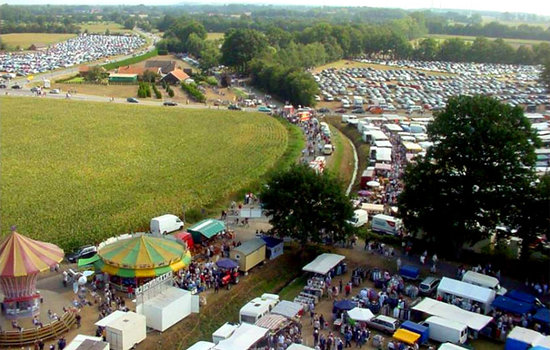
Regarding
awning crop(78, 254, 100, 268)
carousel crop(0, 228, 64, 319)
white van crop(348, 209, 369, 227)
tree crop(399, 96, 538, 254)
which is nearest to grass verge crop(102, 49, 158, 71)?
white van crop(348, 209, 369, 227)

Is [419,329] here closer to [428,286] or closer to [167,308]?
[428,286]

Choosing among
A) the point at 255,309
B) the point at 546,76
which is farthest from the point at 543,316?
the point at 546,76

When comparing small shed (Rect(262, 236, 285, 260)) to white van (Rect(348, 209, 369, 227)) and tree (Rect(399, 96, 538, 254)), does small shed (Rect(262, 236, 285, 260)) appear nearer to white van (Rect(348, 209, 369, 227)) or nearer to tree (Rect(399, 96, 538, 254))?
white van (Rect(348, 209, 369, 227))

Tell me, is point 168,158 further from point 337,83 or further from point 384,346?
point 337,83

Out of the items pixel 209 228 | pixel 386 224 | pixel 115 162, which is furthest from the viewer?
pixel 115 162

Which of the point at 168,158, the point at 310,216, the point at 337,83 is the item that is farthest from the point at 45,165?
the point at 337,83

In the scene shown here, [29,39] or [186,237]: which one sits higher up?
[186,237]
